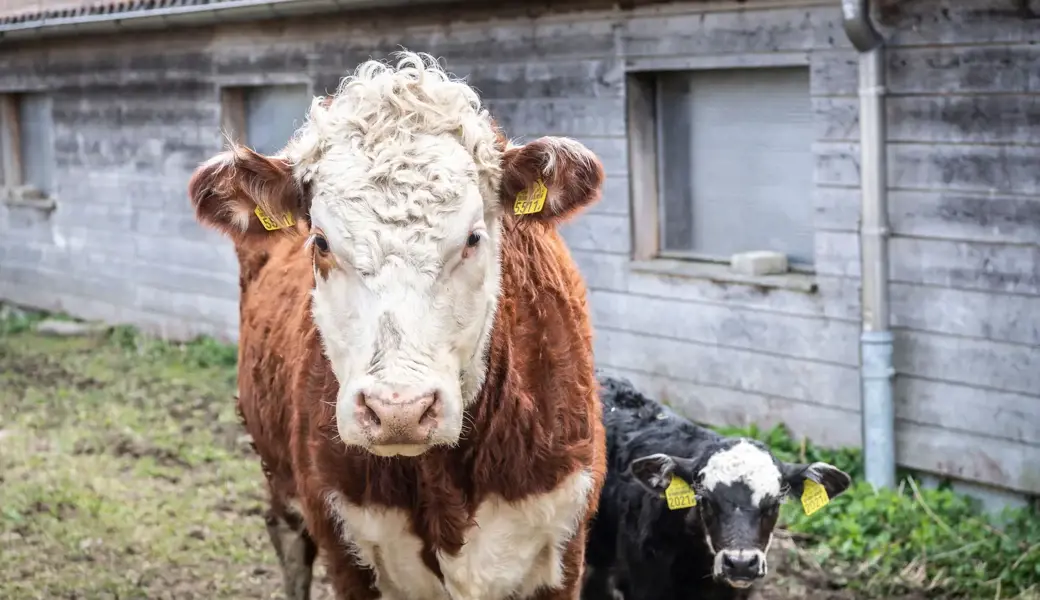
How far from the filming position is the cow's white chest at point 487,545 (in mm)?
4051

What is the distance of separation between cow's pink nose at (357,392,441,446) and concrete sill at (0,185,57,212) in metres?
13.2

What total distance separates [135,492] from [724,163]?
4.02 metres

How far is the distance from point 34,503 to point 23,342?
651 cm

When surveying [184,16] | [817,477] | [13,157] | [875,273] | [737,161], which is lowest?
[817,477]

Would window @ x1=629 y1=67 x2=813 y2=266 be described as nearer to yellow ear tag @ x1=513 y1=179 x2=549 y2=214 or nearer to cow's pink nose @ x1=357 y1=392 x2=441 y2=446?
yellow ear tag @ x1=513 y1=179 x2=549 y2=214

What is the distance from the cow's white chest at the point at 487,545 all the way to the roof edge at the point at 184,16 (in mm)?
Answer: 5834

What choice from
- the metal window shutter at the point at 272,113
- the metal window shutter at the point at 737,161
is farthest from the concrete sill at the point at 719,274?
the metal window shutter at the point at 272,113

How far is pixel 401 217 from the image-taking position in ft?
11.3

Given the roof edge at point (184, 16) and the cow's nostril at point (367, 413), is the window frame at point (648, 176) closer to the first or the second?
the roof edge at point (184, 16)

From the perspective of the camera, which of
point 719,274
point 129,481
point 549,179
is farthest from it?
point 129,481

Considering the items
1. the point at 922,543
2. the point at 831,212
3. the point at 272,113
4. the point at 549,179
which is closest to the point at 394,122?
the point at 549,179

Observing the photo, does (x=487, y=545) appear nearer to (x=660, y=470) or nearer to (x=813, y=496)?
(x=660, y=470)

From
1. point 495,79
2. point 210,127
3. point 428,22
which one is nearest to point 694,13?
point 495,79

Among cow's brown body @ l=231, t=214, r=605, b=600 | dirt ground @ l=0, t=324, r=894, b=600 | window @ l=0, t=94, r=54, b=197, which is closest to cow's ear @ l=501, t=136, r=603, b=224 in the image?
cow's brown body @ l=231, t=214, r=605, b=600
